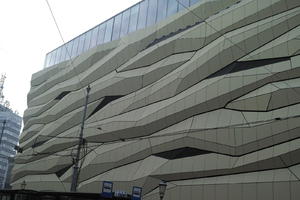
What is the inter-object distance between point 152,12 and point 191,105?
14631 mm

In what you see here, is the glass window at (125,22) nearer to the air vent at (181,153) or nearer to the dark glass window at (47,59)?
the air vent at (181,153)

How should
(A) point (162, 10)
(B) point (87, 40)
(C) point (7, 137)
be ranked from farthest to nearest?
(C) point (7, 137)
(B) point (87, 40)
(A) point (162, 10)

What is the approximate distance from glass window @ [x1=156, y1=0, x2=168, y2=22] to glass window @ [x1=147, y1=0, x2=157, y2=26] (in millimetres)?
651

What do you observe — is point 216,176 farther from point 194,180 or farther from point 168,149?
point 168,149

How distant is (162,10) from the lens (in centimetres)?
4344

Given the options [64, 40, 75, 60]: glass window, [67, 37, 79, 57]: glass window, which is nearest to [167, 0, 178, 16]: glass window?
[67, 37, 79, 57]: glass window

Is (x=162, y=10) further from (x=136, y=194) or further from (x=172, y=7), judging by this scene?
(x=136, y=194)

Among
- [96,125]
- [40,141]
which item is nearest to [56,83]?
[40,141]

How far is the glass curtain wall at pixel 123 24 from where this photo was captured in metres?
43.1

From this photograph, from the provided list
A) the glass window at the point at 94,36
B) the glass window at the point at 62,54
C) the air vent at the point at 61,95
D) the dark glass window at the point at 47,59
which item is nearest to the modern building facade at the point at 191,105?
the air vent at the point at 61,95

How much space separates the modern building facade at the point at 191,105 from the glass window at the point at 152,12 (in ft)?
0.44

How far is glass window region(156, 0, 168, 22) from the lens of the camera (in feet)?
141

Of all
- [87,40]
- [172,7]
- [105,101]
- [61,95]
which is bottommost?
[105,101]

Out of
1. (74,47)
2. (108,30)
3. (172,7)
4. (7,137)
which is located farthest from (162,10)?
(7,137)
